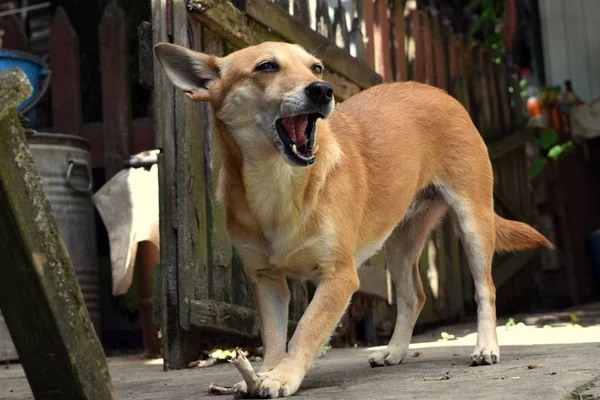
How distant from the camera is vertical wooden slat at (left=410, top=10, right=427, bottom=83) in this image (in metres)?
7.29

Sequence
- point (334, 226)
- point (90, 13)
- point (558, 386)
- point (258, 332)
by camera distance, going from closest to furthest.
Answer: point (558, 386) → point (334, 226) → point (258, 332) → point (90, 13)

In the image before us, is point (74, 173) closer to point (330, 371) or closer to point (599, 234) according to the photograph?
point (330, 371)

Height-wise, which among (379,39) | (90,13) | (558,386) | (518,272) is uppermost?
(90,13)

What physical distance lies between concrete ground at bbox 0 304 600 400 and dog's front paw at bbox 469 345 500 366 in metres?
0.05

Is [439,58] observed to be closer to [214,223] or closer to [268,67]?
[214,223]

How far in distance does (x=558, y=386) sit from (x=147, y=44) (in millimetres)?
2891

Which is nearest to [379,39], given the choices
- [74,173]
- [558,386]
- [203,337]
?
[74,173]

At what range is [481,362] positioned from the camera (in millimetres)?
3914

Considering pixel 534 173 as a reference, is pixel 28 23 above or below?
above

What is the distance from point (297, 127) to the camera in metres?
3.68

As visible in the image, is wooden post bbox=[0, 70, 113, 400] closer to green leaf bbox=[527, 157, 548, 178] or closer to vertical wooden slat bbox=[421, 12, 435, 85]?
vertical wooden slat bbox=[421, 12, 435, 85]

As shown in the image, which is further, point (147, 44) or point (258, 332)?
point (258, 332)

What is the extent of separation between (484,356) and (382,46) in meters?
3.28

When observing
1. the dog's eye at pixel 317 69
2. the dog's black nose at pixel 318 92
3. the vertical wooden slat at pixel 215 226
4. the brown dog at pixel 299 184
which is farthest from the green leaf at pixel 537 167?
the dog's black nose at pixel 318 92
